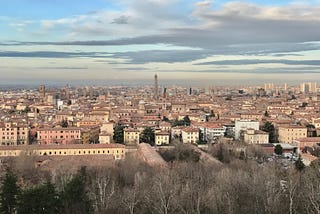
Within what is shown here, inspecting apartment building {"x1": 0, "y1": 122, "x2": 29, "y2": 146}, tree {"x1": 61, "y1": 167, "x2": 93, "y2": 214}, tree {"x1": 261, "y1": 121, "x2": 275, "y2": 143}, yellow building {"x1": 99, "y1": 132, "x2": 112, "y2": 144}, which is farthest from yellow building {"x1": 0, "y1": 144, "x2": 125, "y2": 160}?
tree {"x1": 61, "y1": 167, "x2": 93, "y2": 214}

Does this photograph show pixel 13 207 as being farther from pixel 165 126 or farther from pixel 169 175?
pixel 165 126

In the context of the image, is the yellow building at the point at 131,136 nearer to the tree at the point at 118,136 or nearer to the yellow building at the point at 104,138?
the tree at the point at 118,136

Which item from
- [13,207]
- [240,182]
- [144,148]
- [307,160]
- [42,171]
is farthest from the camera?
[144,148]

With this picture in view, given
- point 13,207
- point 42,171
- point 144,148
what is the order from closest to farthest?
point 13,207
point 42,171
point 144,148

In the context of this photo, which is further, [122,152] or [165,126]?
[165,126]

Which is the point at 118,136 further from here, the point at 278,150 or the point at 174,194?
the point at 174,194

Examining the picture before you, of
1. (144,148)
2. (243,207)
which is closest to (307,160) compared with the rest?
(144,148)
